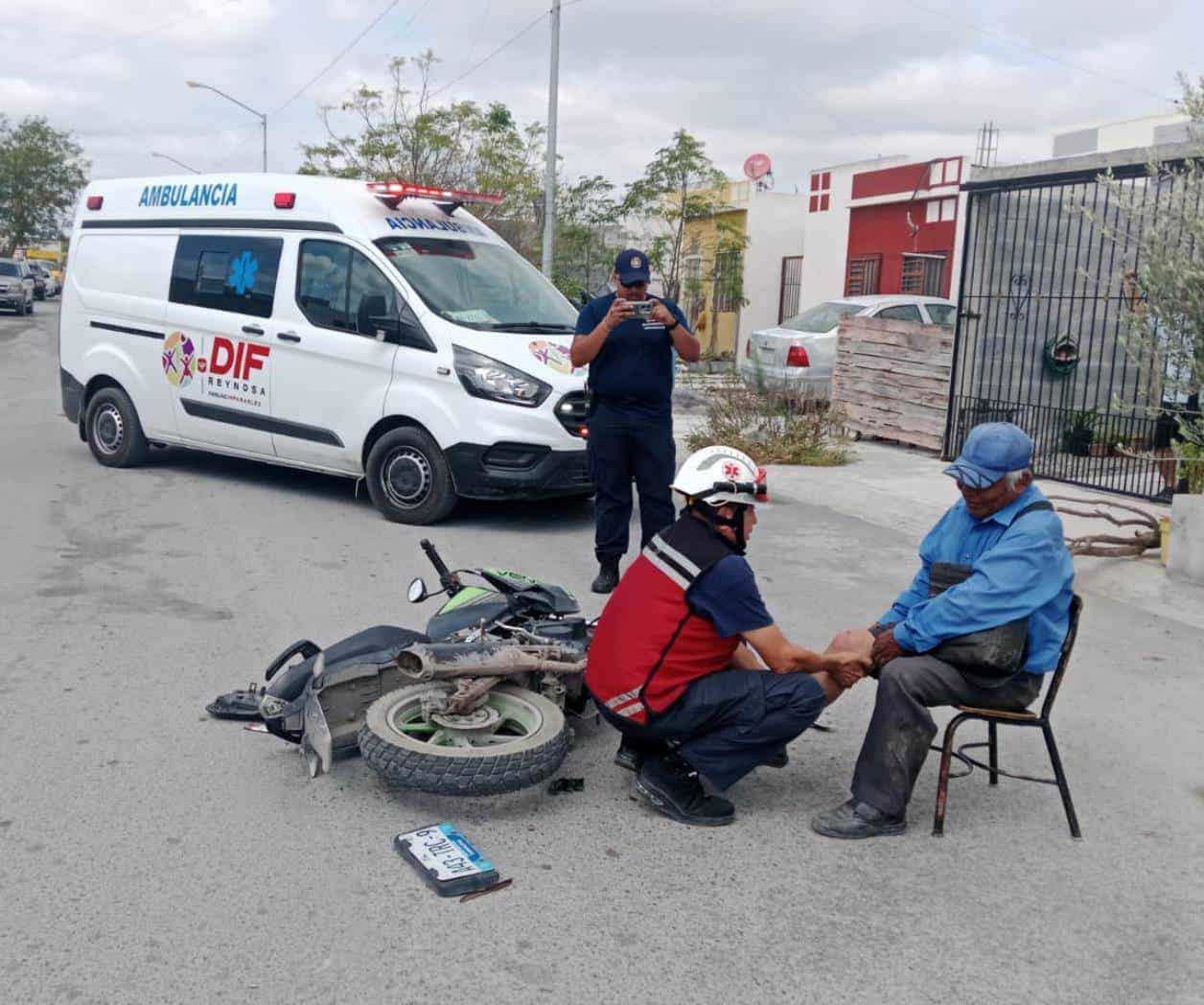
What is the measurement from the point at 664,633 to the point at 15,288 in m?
41.6

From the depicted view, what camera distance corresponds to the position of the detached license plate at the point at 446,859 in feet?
11.7

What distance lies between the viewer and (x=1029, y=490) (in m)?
4.11

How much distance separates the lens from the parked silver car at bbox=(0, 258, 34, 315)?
132 ft

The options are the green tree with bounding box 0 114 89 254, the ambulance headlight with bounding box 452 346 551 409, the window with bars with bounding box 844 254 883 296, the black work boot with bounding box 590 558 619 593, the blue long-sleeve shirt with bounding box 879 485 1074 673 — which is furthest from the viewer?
the green tree with bounding box 0 114 89 254

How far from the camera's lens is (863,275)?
79.8ft

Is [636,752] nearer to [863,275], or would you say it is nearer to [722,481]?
[722,481]

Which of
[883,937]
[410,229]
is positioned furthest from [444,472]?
[883,937]

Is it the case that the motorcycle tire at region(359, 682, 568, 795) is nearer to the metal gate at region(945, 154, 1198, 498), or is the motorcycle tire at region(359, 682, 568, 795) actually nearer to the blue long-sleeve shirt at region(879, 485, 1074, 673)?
the blue long-sleeve shirt at region(879, 485, 1074, 673)

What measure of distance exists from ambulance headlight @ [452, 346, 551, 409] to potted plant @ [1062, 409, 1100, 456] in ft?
18.4

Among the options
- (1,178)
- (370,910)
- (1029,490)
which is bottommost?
(370,910)

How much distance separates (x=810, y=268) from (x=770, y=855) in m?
23.4

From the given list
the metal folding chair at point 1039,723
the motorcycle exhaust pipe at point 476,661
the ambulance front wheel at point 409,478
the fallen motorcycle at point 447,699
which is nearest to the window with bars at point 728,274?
the ambulance front wheel at point 409,478

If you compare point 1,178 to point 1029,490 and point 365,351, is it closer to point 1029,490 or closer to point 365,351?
point 365,351

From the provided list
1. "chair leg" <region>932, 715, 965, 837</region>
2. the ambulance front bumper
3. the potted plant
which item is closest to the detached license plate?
"chair leg" <region>932, 715, 965, 837</region>
